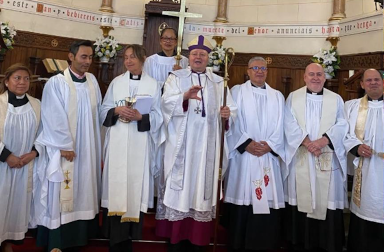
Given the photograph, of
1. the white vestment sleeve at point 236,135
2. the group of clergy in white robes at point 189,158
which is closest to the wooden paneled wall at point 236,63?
the group of clergy in white robes at point 189,158

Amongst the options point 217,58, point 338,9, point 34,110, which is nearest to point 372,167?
point 34,110

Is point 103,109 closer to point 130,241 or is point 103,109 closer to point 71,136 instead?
point 71,136

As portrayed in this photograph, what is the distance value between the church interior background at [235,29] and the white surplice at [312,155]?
3.53m

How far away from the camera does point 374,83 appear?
407cm

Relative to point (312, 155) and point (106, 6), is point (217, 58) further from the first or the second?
point (312, 155)

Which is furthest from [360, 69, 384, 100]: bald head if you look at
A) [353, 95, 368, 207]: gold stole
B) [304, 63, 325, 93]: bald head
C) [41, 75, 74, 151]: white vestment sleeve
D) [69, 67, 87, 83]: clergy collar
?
[41, 75, 74, 151]: white vestment sleeve

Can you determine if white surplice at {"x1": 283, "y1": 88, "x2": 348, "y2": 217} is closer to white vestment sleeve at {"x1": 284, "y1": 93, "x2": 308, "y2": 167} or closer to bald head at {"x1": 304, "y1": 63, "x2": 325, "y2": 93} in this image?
white vestment sleeve at {"x1": 284, "y1": 93, "x2": 308, "y2": 167}

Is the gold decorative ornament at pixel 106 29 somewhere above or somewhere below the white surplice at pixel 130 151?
above

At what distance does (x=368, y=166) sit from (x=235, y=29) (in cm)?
588

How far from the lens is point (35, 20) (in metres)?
8.06

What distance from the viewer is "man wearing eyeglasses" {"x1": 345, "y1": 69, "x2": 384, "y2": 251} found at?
3887 millimetres

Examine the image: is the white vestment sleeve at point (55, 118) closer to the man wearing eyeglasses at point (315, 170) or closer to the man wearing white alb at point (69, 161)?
the man wearing white alb at point (69, 161)

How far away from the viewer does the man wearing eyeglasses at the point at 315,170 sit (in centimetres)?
403

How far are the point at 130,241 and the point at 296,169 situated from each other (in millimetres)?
2131
